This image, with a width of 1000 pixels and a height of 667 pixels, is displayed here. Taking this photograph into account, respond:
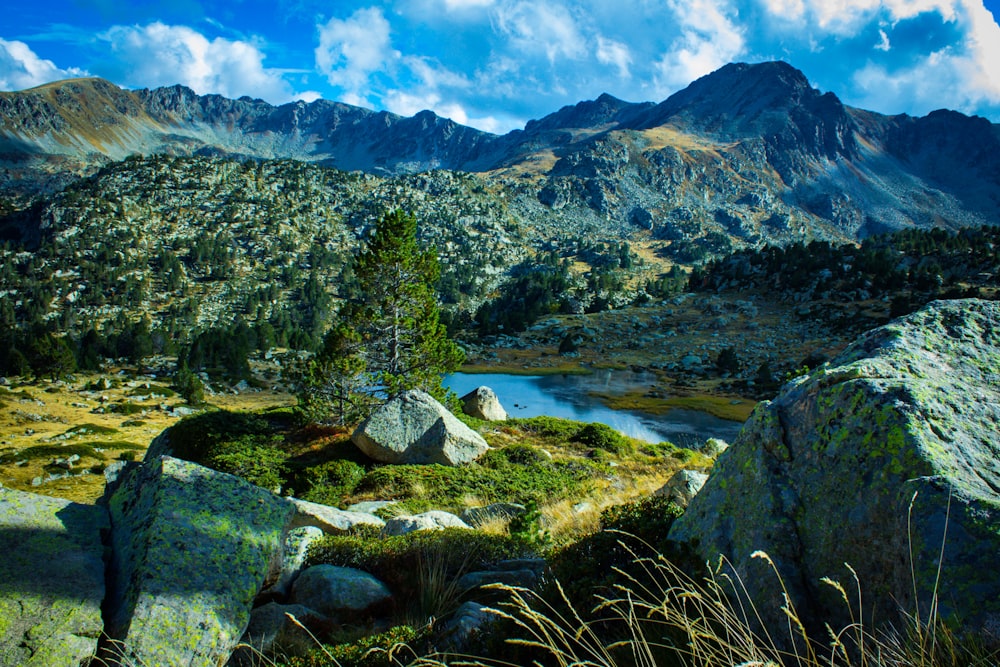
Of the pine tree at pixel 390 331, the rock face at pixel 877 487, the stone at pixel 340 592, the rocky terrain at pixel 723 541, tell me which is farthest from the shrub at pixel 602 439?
the rock face at pixel 877 487

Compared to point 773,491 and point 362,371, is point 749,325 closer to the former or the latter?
point 362,371

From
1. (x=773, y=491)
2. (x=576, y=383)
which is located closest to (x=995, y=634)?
(x=773, y=491)

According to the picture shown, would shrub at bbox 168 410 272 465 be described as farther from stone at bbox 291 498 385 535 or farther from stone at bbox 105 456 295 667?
stone at bbox 105 456 295 667

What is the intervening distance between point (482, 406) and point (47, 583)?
24558mm

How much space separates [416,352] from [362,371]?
265 centimetres

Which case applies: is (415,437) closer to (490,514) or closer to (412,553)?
(490,514)

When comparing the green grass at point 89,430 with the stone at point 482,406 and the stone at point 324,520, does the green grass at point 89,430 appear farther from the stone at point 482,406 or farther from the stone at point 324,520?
the stone at point 324,520

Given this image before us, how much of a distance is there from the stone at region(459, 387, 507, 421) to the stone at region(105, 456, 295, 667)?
72.5ft

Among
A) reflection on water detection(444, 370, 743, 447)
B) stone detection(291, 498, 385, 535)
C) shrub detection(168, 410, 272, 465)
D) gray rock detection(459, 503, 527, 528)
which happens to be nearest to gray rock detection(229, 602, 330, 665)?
stone detection(291, 498, 385, 535)

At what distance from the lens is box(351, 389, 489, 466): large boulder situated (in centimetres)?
1655

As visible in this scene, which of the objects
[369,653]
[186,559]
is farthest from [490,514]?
[369,653]

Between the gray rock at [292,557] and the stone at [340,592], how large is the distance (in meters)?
0.16

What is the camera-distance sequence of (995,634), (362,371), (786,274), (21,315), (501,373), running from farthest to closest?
(21,315) → (786,274) → (501,373) → (362,371) → (995,634)

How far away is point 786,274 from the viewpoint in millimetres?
79562
